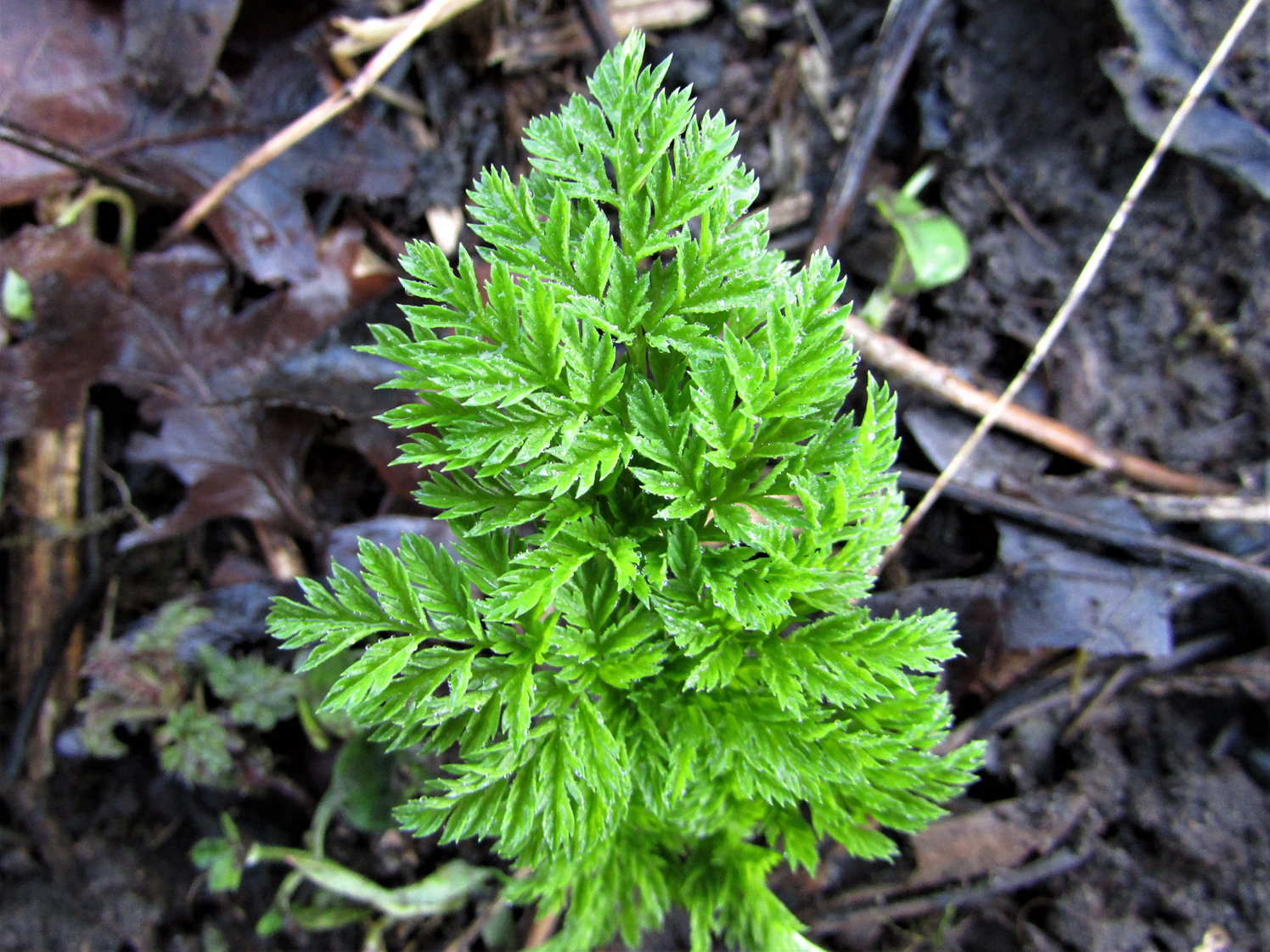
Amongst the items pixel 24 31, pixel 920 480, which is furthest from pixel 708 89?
pixel 24 31

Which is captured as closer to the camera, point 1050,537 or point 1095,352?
point 1050,537

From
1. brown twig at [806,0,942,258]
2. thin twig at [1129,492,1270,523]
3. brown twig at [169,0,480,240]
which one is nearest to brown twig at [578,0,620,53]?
brown twig at [169,0,480,240]


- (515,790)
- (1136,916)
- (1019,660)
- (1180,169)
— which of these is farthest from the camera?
(1180,169)

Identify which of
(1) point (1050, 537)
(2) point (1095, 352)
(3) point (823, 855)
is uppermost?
(2) point (1095, 352)

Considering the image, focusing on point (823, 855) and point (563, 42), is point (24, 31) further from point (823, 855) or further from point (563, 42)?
point (823, 855)

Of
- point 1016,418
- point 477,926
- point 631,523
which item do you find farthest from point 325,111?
point 477,926

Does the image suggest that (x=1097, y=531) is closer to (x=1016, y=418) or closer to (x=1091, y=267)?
(x=1016, y=418)

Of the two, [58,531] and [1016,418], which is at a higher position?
[58,531]
